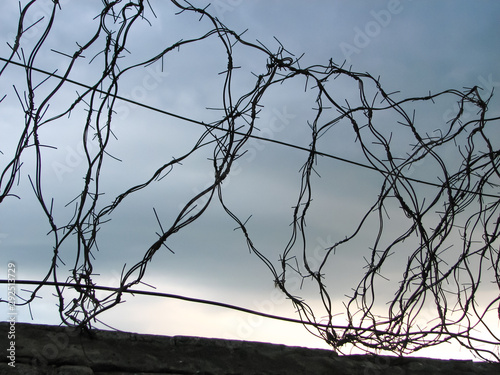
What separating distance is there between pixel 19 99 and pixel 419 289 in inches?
73.8

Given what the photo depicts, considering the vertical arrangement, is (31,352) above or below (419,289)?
below

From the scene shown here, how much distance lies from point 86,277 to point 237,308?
58 cm

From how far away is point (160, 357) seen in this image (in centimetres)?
196

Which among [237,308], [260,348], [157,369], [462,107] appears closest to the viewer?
[157,369]

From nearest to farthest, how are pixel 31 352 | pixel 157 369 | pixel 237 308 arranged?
pixel 31 352, pixel 157 369, pixel 237 308

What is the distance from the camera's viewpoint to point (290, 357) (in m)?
2.20

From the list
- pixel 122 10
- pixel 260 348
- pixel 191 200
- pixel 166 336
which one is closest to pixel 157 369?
pixel 166 336

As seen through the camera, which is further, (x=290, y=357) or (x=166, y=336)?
(x=290, y=357)

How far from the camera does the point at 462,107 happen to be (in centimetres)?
270

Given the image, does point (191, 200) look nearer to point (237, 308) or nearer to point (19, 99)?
point (237, 308)

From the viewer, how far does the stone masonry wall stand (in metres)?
1.78

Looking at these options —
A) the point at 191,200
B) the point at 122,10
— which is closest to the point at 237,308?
the point at 191,200

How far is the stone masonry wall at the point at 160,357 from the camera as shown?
1.78 metres

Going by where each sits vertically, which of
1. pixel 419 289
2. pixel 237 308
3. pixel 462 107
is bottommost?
pixel 237 308
